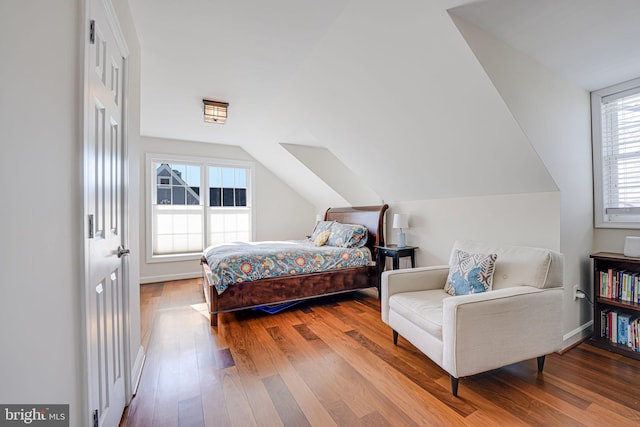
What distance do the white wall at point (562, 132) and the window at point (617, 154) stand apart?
72mm

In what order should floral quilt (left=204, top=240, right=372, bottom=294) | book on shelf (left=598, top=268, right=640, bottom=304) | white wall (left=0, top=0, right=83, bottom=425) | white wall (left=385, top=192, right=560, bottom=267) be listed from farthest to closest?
floral quilt (left=204, top=240, right=372, bottom=294) < white wall (left=385, top=192, right=560, bottom=267) < book on shelf (left=598, top=268, right=640, bottom=304) < white wall (left=0, top=0, right=83, bottom=425)

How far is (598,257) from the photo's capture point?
229 cm

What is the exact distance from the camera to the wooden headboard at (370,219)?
12.3ft

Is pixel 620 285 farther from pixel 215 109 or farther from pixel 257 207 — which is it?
pixel 257 207

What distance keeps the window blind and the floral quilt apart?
2471 mm

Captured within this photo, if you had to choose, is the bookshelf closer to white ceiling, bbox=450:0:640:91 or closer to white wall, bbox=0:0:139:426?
white ceiling, bbox=450:0:640:91

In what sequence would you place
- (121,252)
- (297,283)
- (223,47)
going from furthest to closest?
1. (297,283)
2. (223,47)
3. (121,252)

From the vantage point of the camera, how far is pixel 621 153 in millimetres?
2352

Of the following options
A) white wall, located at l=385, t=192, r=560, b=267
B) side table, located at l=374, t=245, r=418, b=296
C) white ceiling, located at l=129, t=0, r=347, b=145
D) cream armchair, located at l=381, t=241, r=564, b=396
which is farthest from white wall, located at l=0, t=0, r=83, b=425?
white wall, located at l=385, t=192, r=560, b=267

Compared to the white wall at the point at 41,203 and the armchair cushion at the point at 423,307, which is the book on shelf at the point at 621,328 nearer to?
the armchair cushion at the point at 423,307

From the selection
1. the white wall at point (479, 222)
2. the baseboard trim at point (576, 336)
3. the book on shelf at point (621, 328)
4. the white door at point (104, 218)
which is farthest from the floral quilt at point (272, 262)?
the book on shelf at point (621, 328)

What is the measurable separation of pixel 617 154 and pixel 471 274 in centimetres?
179

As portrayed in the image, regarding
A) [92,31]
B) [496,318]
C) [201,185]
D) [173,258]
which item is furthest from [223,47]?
[173,258]

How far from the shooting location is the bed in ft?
9.42
